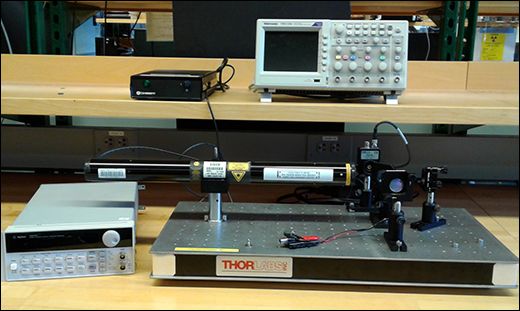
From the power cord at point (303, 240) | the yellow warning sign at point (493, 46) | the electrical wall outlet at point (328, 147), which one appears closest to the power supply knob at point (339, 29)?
the power cord at point (303, 240)

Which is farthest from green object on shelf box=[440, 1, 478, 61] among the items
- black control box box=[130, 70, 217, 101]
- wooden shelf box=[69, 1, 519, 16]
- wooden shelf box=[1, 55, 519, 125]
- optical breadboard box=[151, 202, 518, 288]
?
black control box box=[130, 70, 217, 101]

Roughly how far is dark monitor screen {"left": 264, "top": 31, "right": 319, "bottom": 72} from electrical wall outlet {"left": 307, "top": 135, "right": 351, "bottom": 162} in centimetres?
52

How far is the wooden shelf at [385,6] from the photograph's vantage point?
1478 millimetres

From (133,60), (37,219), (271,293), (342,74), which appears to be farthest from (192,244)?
(133,60)

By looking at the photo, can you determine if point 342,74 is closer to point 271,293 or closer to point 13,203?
point 271,293

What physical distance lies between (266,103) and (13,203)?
30.9 inches

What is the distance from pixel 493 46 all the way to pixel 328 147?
80cm

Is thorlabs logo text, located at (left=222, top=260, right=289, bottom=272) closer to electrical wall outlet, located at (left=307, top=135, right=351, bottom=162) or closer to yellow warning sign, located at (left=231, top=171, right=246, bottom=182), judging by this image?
yellow warning sign, located at (left=231, top=171, right=246, bottom=182)

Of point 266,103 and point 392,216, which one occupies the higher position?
point 266,103

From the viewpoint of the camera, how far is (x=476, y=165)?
4.87 feet

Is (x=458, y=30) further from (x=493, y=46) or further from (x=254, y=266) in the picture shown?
(x=254, y=266)

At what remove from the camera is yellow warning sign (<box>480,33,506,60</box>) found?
67.2 inches

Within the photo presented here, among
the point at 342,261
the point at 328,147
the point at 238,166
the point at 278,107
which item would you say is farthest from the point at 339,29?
the point at 328,147

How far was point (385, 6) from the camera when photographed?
150 centimetres
